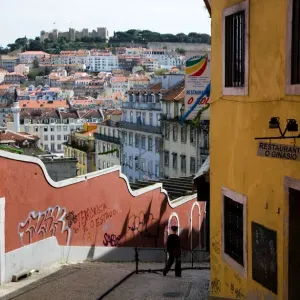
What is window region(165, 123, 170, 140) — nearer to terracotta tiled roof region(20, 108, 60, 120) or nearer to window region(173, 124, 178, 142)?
window region(173, 124, 178, 142)

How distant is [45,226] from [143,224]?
464cm

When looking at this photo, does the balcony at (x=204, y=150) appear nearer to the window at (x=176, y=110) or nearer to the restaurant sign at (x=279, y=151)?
the window at (x=176, y=110)

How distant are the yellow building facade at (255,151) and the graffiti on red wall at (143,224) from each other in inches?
284

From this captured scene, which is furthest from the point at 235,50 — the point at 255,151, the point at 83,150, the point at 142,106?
the point at 83,150

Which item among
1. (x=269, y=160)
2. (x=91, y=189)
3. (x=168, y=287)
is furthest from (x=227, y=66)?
(x=91, y=189)

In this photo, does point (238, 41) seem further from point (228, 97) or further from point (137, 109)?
point (137, 109)

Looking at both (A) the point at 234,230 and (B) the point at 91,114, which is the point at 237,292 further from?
(B) the point at 91,114

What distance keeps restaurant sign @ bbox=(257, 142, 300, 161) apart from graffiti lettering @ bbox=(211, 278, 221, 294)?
2.66 meters

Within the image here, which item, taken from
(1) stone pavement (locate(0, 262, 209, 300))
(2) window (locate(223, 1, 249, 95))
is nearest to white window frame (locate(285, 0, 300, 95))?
(2) window (locate(223, 1, 249, 95))

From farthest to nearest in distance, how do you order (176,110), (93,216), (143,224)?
1. (176,110)
2. (143,224)
3. (93,216)

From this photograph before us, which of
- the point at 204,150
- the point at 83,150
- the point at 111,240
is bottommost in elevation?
the point at 83,150

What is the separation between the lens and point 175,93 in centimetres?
4709

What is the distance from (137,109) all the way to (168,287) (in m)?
43.8

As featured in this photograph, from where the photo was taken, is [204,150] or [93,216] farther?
[204,150]
